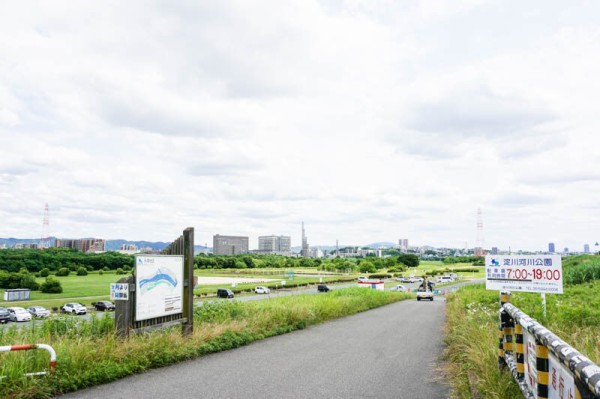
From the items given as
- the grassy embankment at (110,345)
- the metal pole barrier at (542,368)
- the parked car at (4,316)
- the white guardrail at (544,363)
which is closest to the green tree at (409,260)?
the parked car at (4,316)

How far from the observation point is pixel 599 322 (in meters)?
9.92

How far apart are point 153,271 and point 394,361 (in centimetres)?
516

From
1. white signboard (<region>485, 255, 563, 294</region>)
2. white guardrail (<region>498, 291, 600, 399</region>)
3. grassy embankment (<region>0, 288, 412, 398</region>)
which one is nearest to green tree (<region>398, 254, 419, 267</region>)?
grassy embankment (<region>0, 288, 412, 398</region>)

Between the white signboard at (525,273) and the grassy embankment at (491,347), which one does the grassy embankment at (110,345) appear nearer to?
Result: the grassy embankment at (491,347)

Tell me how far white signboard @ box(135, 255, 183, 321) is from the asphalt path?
1350mm

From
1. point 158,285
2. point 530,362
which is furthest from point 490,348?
point 158,285

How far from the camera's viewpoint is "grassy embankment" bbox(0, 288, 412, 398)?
6.29 meters

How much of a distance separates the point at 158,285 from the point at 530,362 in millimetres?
7123

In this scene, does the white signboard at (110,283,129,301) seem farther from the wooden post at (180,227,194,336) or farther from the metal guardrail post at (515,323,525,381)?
the metal guardrail post at (515,323,525,381)

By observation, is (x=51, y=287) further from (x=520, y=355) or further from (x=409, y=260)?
(x=409, y=260)

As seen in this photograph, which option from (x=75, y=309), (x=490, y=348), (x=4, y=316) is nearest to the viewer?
(x=490, y=348)

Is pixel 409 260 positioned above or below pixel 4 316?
below

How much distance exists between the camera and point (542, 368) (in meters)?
4.04

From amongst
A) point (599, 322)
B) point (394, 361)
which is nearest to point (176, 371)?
point (394, 361)
